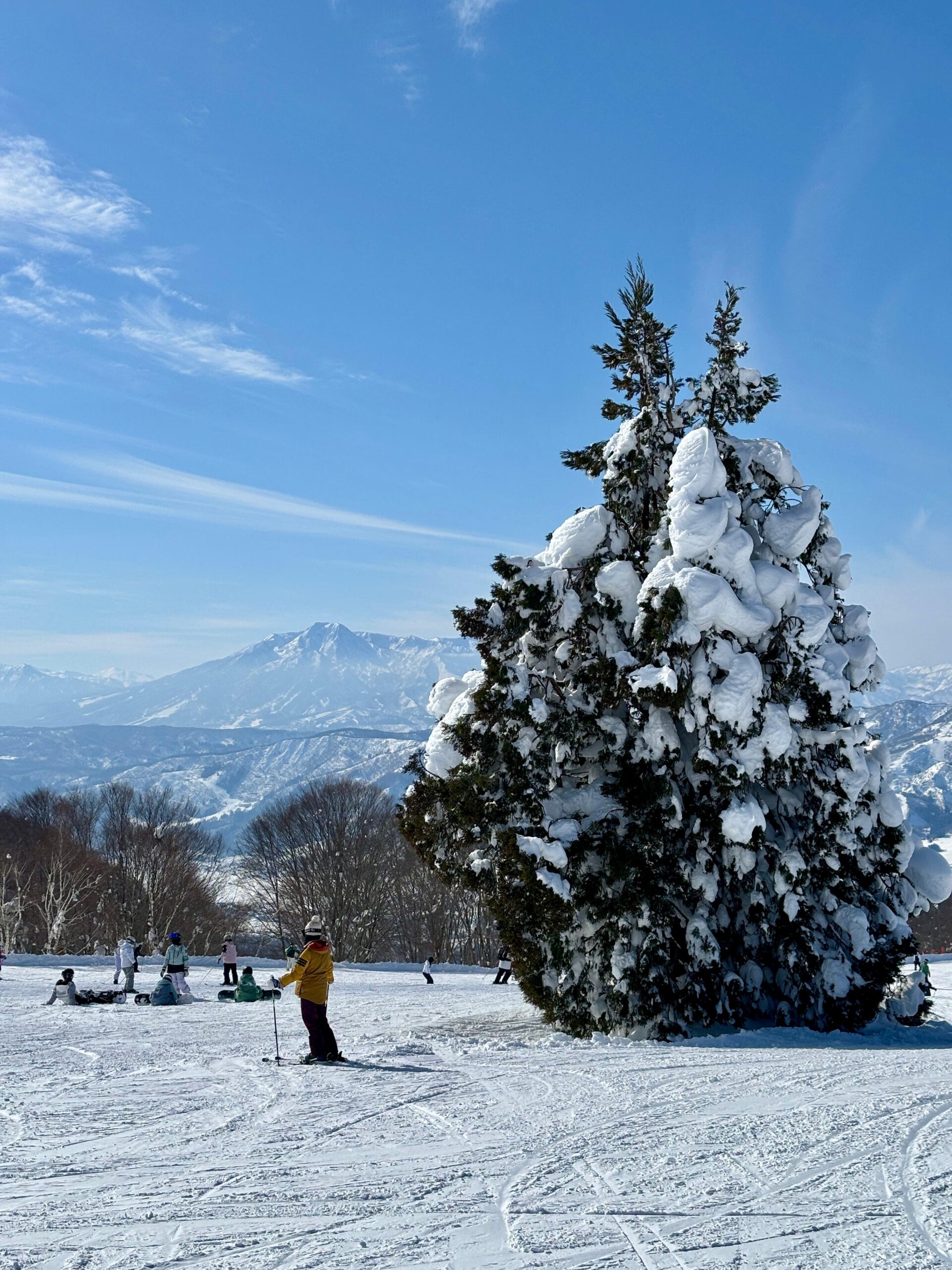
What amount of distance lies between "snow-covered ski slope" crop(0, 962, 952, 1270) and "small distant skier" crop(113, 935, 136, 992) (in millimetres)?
11634

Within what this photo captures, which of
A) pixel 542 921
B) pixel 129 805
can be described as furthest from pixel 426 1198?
pixel 129 805

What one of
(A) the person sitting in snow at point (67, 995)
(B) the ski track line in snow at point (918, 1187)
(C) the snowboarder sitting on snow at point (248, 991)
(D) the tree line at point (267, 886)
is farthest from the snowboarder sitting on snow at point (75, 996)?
(D) the tree line at point (267, 886)

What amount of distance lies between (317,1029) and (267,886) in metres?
54.3

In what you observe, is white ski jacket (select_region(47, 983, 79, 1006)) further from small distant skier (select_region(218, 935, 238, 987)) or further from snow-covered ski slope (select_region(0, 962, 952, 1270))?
snow-covered ski slope (select_region(0, 962, 952, 1270))

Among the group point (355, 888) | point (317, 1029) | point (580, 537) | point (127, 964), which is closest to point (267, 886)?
point (355, 888)

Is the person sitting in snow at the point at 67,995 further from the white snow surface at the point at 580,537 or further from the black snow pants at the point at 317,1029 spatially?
the white snow surface at the point at 580,537

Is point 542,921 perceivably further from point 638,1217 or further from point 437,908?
point 437,908

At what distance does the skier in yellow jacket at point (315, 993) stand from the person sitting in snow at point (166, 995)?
10.8 metres

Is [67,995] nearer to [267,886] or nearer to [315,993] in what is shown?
[315,993]

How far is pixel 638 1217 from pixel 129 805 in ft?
237

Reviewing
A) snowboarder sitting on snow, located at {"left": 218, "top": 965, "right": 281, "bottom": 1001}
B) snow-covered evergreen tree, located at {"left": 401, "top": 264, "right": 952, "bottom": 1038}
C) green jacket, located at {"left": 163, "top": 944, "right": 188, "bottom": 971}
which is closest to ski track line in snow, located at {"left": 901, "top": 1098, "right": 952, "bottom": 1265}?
snow-covered evergreen tree, located at {"left": 401, "top": 264, "right": 952, "bottom": 1038}

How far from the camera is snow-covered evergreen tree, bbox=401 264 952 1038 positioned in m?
15.1

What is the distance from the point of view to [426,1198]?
5848mm

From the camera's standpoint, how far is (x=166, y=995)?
21.4 m
